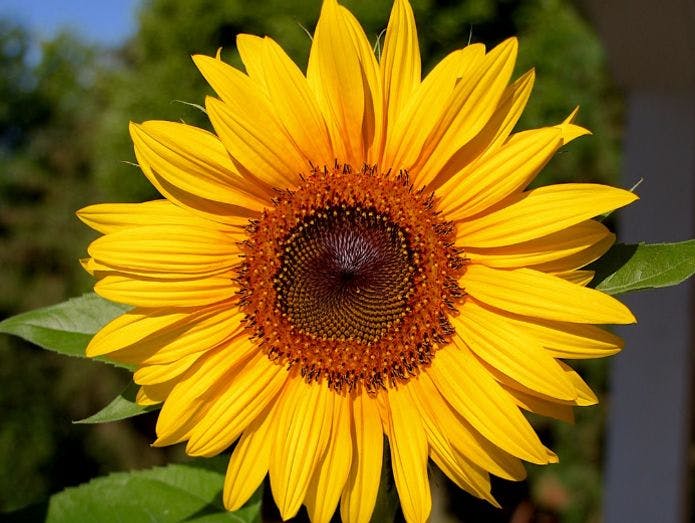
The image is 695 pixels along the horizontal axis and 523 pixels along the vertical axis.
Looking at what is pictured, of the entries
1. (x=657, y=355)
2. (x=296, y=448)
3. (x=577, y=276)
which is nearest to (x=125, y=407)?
(x=296, y=448)

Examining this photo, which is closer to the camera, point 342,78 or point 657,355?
point 342,78

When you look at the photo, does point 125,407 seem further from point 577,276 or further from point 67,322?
point 577,276

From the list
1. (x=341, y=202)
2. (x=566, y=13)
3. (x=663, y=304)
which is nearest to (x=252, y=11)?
(x=566, y=13)

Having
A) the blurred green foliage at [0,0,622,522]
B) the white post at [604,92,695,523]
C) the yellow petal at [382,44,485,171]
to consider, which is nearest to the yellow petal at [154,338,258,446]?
the yellow petal at [382,44,485,171]

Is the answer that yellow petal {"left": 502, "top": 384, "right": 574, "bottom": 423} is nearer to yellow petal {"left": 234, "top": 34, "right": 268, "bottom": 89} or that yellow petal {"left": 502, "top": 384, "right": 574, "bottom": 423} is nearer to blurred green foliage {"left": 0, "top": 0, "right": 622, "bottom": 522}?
yellow petal {"left": 234, "top": 34, "right": 268, "bottom": 89}

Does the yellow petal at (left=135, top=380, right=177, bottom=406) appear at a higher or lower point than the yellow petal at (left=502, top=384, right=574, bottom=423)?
lower

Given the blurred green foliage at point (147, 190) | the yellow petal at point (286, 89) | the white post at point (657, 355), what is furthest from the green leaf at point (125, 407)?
the blurred green foliage at point (147, 190)

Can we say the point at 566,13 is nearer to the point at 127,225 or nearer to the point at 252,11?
the point at 252,11
